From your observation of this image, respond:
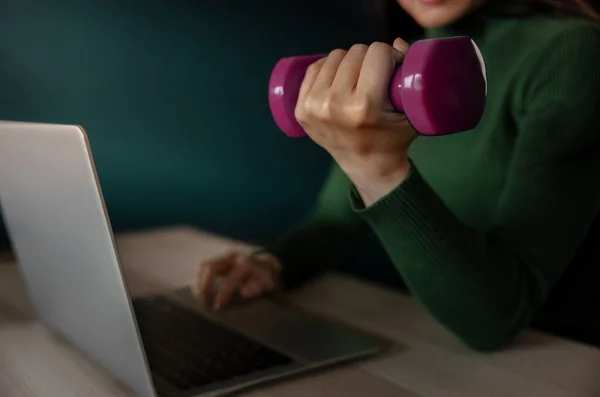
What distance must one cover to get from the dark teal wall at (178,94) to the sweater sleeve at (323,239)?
35cm

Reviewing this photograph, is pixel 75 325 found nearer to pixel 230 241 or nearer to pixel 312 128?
pixel 312 128

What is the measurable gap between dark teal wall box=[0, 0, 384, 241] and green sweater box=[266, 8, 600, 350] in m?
0.53

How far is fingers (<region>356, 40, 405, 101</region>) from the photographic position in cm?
51

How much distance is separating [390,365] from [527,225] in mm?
217

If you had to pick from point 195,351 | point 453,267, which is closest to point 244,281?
point 195,351

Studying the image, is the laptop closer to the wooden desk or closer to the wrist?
the wooden desk

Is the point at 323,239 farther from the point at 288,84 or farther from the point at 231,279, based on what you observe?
the point at 288,84

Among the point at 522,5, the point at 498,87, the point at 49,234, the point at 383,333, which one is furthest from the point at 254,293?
the point at 522,5

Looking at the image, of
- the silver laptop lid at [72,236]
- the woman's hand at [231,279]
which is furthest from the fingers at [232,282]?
the silver laptop lid at [72,236]

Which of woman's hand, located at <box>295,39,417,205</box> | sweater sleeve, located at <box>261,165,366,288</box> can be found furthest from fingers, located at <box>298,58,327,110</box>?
sweater sleeve, located at <box>261,165,366,288</box>

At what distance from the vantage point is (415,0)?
0.81 m

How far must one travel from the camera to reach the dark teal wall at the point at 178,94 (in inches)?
44.4

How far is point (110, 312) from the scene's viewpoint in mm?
573

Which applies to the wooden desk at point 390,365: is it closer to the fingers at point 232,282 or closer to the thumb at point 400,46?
the fingers at point 232,282
